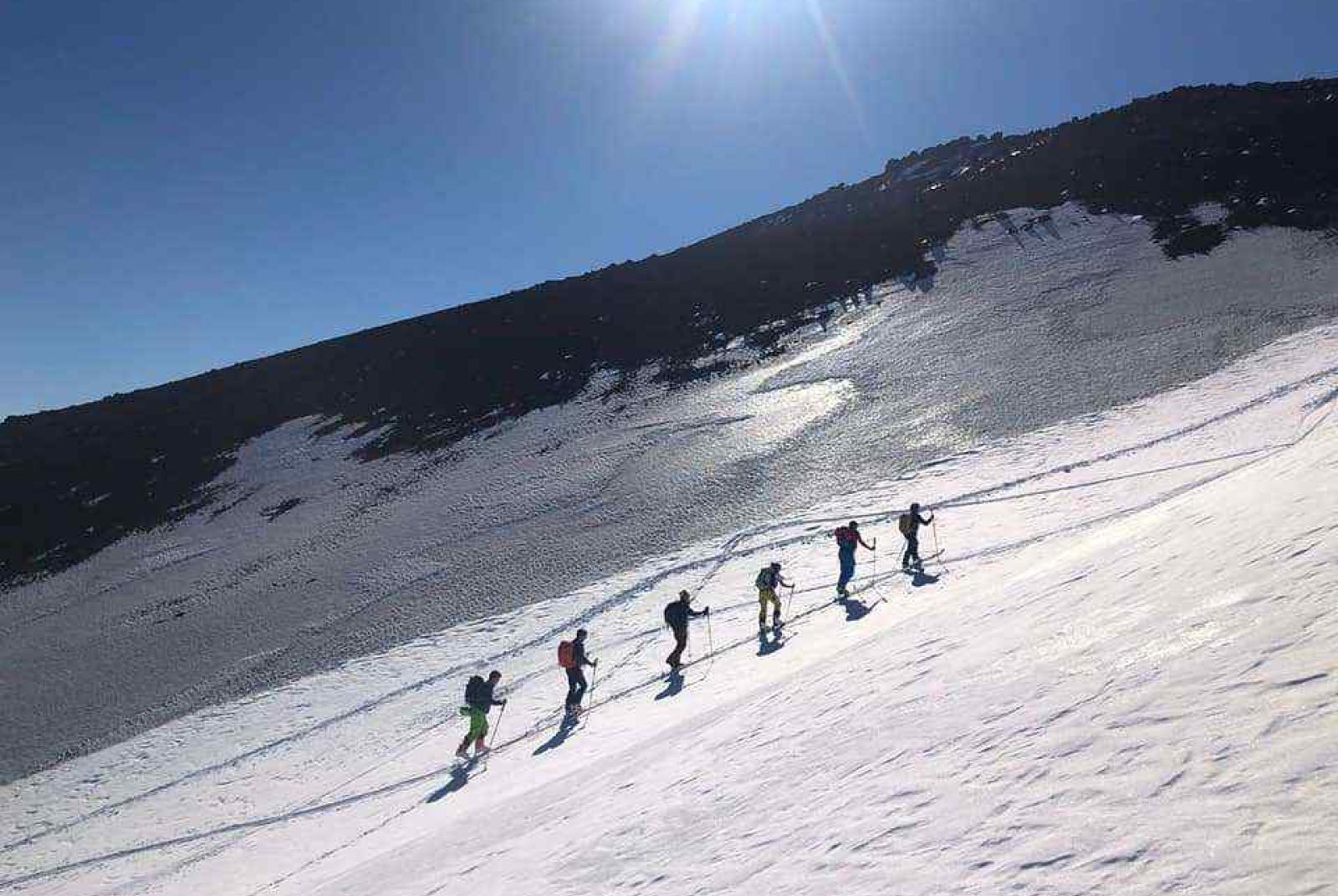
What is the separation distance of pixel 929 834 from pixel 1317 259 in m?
35.9

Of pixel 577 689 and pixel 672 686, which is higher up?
pixel 577 689

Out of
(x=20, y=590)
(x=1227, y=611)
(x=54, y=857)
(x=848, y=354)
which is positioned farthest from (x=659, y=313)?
(x=1227, y=611)

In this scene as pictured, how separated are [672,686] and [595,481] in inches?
Answer: 573

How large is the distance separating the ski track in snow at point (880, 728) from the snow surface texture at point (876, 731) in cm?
4

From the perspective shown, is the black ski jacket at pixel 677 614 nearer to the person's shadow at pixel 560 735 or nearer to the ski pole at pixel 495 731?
the person's shadow at pixel 560 735

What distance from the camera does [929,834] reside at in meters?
4.68

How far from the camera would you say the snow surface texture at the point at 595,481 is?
829 inches

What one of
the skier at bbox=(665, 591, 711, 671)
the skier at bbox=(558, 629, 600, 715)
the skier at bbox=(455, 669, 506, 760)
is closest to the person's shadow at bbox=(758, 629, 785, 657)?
the skier at bbox=(665, 591, 711, 671)

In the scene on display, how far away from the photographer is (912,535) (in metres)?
15.7

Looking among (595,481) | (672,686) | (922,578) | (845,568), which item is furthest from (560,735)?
(595,481)

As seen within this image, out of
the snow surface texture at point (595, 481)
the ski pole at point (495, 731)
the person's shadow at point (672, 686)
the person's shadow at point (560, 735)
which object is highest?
the snow surface texture at point (595, 481)

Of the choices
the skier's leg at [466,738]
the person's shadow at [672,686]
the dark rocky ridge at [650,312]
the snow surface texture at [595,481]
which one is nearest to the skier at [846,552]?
the person's shadow at [672,686]

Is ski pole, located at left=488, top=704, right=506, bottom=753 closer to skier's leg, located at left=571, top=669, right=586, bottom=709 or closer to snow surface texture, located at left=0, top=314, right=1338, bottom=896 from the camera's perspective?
snow surface texture, located at left=0, top=314, right=1338, bottom=896

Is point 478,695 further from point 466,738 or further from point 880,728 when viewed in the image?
point 880,728
